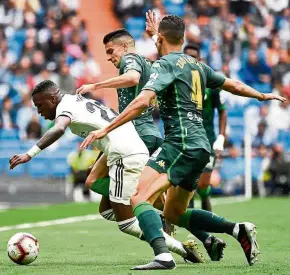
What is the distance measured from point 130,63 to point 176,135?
1.37 metres

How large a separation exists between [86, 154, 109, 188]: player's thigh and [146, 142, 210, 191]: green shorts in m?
1.52

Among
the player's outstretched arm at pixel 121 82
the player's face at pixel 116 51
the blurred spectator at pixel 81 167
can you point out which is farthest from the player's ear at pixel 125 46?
the blurred spectator at pixel 81 167

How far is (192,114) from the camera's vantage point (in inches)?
315

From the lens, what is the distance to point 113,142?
8.79 metres

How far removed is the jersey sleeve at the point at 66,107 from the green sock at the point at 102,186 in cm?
105

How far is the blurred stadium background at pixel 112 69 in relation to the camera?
23328mm

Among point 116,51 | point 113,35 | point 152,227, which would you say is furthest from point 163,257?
point 113,35

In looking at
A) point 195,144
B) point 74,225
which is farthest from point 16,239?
point 74,225

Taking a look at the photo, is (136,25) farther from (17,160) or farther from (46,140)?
(17,160)

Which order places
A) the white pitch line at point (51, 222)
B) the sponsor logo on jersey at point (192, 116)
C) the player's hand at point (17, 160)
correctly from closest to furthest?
the player's hand at point (17, 160) → the sponsor logo on jersey at point (192, 116) → the white pitch line at point (51, 222)

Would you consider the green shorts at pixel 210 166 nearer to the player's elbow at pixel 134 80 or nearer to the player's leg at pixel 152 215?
the player's elbow at pixel 134 80

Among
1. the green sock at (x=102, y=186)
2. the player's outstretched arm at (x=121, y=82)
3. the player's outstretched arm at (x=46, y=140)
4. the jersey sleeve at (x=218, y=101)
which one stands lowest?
the green sock at (x=102, y=186)

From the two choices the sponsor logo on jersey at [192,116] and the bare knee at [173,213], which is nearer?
the sponsor logo on jersey at [192,116]

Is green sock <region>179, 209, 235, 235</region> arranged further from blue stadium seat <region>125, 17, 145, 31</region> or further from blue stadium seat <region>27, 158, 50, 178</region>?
blue stadium seat <region>125, 17, 145, 31</region>
